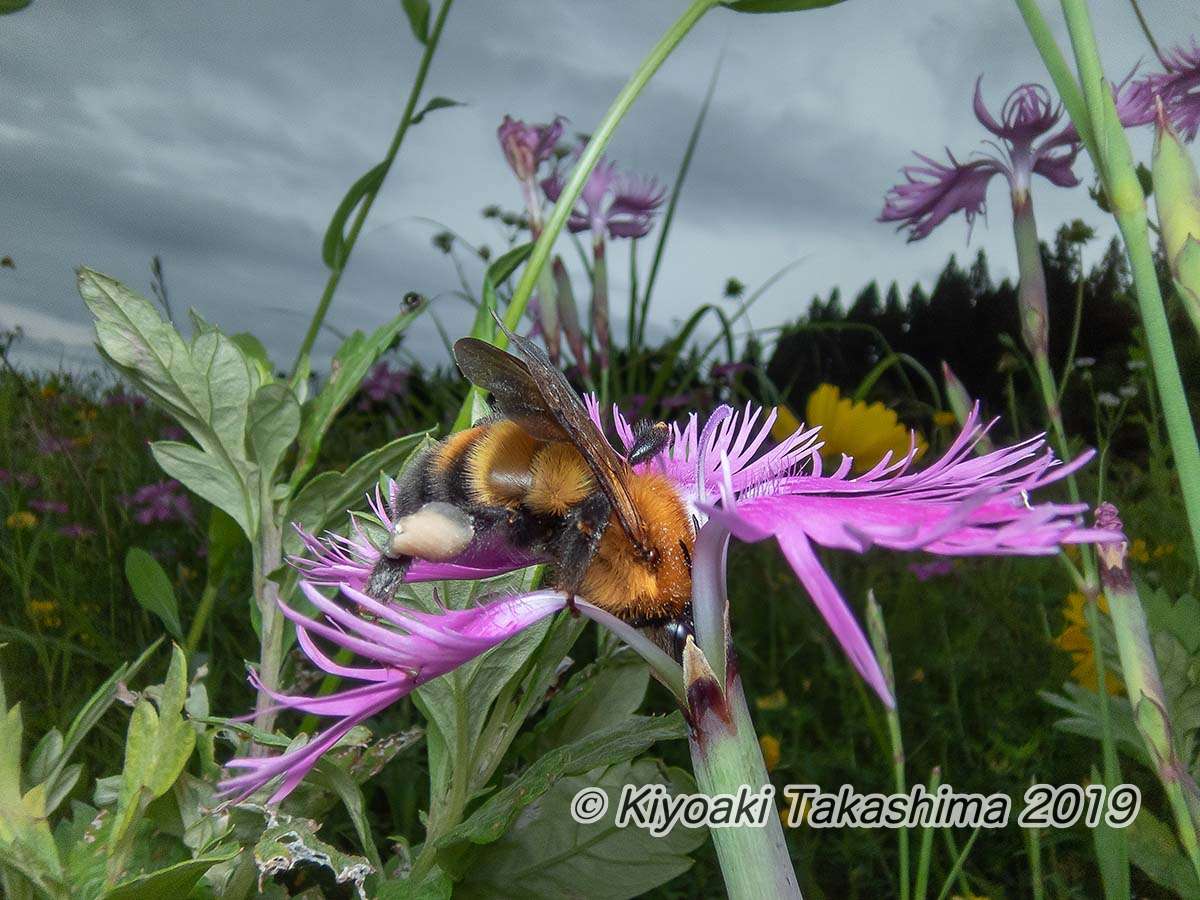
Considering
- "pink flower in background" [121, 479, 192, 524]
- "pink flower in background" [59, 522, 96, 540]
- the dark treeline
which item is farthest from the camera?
the dark treeline

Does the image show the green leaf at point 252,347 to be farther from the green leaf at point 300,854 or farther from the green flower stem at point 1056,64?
the green flower stem at point 1056,64

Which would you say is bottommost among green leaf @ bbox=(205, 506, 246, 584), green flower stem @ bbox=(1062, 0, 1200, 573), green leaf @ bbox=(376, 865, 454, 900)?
green leaf @ bbox=(376, 865, 454, 900)

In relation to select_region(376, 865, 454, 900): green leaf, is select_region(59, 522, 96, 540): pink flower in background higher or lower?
lower

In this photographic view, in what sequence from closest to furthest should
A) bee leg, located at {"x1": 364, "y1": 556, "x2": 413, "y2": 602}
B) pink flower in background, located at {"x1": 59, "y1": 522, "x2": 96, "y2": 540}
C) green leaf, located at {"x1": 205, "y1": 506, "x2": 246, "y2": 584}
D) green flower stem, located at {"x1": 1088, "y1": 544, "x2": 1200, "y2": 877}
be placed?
bee leg, located at {"x1": 364, "y1": 556, "x2": 413, "y2": 602} < green flower stem, located at {"x1": 1088, "y1": 544, "x2": 1200, "y2": 877} < green leaf, located at {"x1": 205, "y1": 506, "x2": 246, "y2": 584} < pink flower in background, located at {"x1": 59, "y1": 522, "x2": 96, "y2": 540}

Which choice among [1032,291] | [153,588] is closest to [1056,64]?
[1032,291]

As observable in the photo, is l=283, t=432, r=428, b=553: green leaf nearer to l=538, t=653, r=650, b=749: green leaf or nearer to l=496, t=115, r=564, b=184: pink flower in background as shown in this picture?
l=538, t=653, r=650, b=749: green leaf

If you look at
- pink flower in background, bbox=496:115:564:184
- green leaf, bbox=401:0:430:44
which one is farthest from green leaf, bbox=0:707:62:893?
pink flower in background, bbox=496:115:564:184

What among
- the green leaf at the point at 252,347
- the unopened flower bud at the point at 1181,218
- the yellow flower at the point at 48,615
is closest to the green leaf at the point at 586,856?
the unopened flower bud at the point at 1181,218

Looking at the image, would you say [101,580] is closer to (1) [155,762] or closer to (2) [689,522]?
(1) [155,762]
